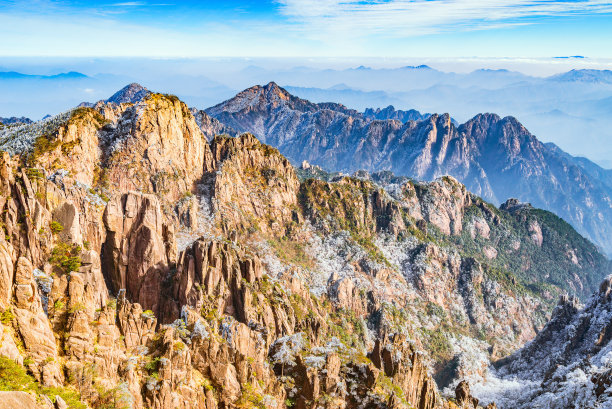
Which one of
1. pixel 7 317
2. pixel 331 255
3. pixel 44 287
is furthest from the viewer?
pixel 331 255

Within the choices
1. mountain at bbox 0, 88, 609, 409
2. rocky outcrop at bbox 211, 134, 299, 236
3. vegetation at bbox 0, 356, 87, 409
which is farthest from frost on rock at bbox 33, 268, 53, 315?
rocky outcrop at bbox 211, 134, 299, 236

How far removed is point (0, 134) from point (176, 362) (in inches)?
3806

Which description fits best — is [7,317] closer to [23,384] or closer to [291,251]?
[23,384]

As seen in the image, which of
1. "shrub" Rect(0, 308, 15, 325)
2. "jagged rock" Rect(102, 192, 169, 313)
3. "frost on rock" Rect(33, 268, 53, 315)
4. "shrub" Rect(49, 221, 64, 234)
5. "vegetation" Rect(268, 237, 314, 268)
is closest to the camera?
"shrub" Rect(0, 308, 15, 325)

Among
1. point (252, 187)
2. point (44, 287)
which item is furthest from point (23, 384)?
point (252, 187)

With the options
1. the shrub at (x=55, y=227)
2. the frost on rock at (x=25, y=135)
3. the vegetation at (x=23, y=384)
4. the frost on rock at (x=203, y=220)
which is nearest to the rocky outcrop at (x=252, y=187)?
the frost on rock at (x=203, y=220)

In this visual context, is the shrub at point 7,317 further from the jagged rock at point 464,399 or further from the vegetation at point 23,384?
the jagged rock at point 464,399

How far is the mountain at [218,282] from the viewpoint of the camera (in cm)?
2995

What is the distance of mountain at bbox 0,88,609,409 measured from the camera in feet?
98.3

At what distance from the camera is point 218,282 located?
6725 centimetres

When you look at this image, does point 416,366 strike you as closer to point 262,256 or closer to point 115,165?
point 262,256

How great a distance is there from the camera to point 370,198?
14488 centimetres

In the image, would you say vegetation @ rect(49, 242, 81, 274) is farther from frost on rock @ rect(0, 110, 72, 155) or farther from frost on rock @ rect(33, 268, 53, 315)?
frost on rock @ rect(0, 110, 72, 155)

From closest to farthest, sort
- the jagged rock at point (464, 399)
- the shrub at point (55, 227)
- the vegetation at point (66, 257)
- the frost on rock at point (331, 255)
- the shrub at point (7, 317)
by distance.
Result: the shrub at point (7, 317) < the vegetation at point (66, 257) < the shrub at point (55, 227) < the jagged rock at point (464, 399) < the frost on rock at point (331, 255)
